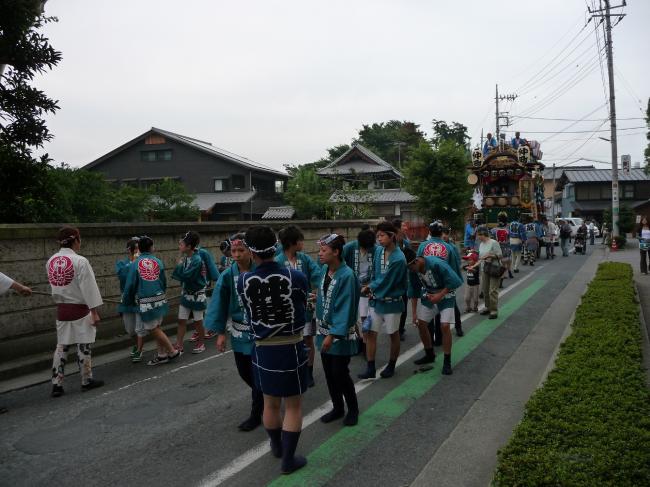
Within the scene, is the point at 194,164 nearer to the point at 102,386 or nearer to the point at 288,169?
the point at 288,169

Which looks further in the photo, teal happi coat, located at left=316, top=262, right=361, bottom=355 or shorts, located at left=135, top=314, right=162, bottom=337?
shorts, located at left=135, top=314, right=162, bottom=337

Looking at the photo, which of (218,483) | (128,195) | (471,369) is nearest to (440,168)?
(128,195)

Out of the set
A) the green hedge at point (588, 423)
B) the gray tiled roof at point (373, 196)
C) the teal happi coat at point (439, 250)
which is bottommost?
the green hedge at point (588, 423)

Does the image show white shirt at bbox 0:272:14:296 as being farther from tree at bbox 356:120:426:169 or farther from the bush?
tree at bbox 356:120:426:169

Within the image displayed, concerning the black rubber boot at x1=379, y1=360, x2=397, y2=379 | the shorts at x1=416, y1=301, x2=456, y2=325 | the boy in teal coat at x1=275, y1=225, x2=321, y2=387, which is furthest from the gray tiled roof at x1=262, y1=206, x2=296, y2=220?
the black rubber boot at x1=379, y1=360, x2=397, y2=379

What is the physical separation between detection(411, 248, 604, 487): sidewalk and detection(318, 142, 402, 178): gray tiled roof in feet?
111

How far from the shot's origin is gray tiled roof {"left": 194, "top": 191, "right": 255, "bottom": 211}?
111 ft

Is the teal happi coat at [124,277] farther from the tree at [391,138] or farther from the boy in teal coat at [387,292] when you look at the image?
the tree at [391,138]

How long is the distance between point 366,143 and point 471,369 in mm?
49479

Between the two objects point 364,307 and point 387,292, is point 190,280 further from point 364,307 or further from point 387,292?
point 387,292

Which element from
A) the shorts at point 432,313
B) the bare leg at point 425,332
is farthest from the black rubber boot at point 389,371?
the shorts at point 432,313

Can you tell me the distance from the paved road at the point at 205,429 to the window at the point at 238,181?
28764 mm

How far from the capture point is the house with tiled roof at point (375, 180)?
119 feet

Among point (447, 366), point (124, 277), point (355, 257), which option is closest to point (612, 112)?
point (355, 257)
